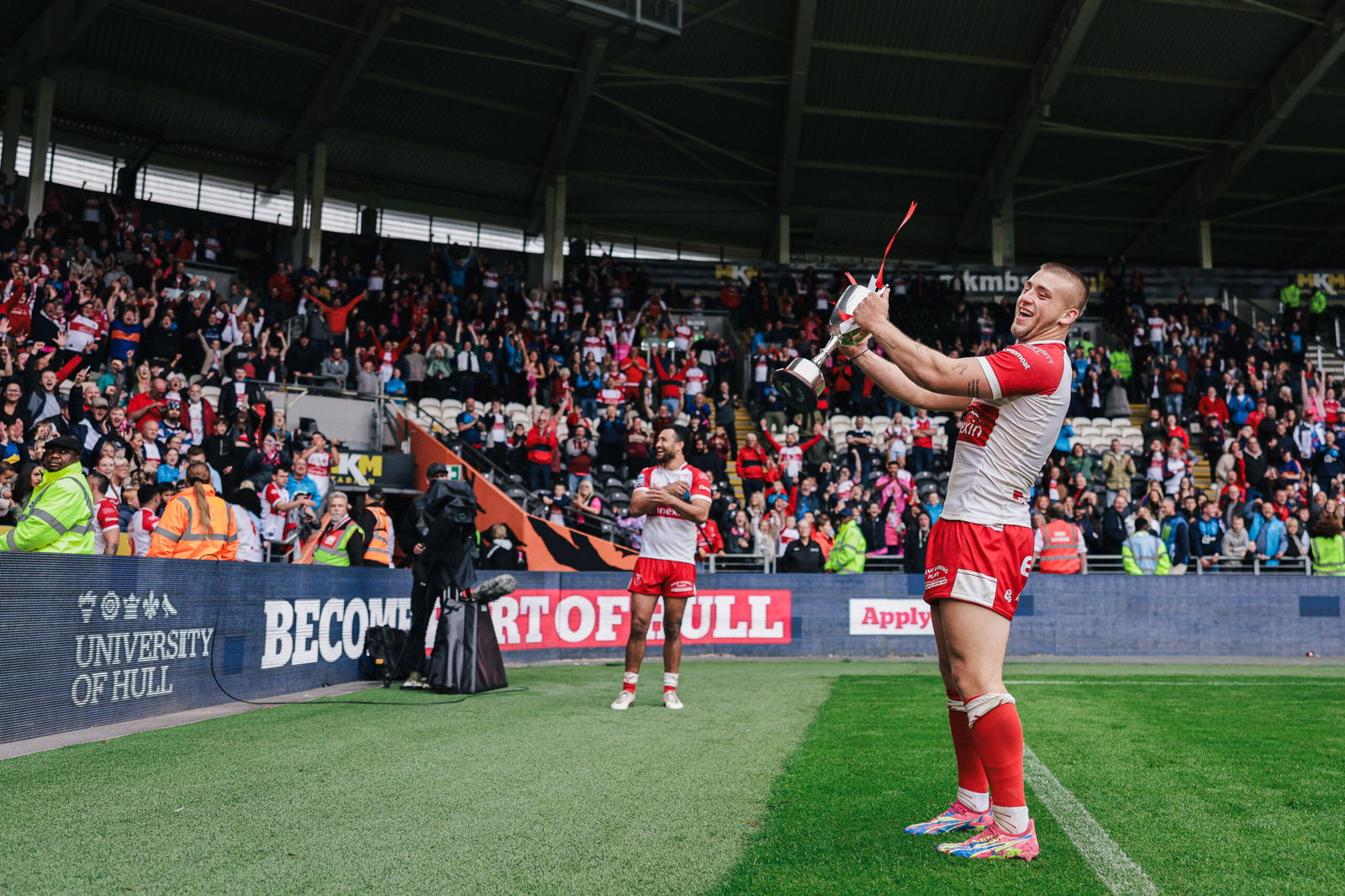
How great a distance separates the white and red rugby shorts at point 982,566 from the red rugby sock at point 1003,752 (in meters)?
0.38

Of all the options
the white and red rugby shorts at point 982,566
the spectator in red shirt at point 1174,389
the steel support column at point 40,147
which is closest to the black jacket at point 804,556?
the spectator in red shirt at point 1174,389

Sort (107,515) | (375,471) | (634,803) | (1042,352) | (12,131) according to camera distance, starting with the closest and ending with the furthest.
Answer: (1042,352)
(634,803)
(107,515)
(375,471)
(12,131)

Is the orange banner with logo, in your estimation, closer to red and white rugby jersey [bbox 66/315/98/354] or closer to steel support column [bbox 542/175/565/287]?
red and white rugby jersey [bbox 66/315/98/354]

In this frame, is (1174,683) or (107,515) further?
(1174,683)

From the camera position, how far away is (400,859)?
12.8 ft

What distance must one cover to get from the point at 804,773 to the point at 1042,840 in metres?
1.65

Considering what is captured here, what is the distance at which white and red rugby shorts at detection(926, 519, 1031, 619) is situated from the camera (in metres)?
4.21

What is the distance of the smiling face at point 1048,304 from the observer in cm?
444

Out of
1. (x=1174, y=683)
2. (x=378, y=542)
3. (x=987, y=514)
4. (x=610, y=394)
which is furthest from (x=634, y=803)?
(x=610, y=394)

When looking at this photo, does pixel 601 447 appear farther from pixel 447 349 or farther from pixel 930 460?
pixel 930 460

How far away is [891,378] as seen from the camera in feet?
12.9

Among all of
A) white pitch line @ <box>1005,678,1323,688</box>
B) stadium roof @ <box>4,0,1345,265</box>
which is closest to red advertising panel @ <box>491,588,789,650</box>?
white pitch line @ <box>1005,678,1323,688</box>

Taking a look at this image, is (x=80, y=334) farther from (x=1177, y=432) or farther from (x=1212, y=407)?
(x=1212, y=407)

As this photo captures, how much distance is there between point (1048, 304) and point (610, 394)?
18.7 meters
